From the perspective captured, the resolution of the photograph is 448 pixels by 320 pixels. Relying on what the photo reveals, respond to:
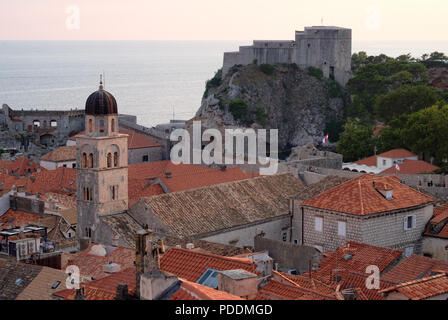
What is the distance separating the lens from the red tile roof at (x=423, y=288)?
637 inches

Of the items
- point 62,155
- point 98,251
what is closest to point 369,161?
point 62,155

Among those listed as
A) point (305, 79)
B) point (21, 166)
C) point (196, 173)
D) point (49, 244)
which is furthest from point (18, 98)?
point (49, 244)

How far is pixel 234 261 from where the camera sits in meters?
19.0

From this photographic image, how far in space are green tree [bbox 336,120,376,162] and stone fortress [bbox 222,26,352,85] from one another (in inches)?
796

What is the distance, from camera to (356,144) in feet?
187

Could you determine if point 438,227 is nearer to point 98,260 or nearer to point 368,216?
point 368,216

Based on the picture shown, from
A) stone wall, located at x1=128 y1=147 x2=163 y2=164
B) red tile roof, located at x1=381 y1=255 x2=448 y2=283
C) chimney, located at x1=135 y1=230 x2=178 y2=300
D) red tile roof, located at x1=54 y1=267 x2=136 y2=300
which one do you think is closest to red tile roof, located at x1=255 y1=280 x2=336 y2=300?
red tile roof, located at x1=54 y1=267 x2=136 y2=300

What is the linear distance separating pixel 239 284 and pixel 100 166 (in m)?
16.2

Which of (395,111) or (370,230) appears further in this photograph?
(395,111)

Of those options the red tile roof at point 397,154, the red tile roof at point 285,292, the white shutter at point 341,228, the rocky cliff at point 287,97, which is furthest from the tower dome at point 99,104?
the rocky cliff at point 287,97

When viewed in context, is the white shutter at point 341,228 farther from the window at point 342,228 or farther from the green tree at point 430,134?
the green tree at point 430,134

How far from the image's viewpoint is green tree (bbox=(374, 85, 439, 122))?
6259 centimetres

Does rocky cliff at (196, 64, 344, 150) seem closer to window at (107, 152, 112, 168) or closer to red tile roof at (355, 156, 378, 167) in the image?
red tile roof at (355, 156, 378, 167)
